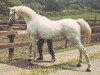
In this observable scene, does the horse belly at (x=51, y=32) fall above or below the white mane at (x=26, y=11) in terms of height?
below

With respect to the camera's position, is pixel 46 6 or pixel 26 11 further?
pixel 46 6

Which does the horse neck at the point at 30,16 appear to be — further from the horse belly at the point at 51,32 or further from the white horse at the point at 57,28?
the horse belly at the point at 51,32

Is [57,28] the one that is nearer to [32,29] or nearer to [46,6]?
[32,29]

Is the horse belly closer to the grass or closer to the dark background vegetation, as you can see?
the grass

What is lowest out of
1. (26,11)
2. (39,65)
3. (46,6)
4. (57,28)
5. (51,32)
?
(46,6)

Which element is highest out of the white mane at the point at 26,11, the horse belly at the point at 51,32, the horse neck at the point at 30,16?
the white mane at the point at 26,11

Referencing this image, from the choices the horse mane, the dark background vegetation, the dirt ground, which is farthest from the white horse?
the dark background vegetation

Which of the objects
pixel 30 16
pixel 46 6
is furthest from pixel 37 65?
pixel 46 6

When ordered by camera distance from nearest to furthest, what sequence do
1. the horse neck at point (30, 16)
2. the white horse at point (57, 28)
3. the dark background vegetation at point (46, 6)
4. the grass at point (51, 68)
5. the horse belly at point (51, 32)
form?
the grass at point (51, 68) < the white horse at point (57, 28) < the horse belly at point (51, 32) < the horse neck at point (30, 16) < the dark background vegetation at point (46, 6)

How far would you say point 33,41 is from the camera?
10.1 m

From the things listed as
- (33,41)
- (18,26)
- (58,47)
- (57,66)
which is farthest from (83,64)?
(18,26)

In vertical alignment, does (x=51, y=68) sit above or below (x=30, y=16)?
below

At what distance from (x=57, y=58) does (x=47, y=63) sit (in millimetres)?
1173

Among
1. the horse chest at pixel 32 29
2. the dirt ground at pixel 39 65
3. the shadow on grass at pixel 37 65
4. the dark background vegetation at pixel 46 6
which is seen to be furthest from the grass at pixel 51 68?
the dark background vegetation at pixel 46 6
